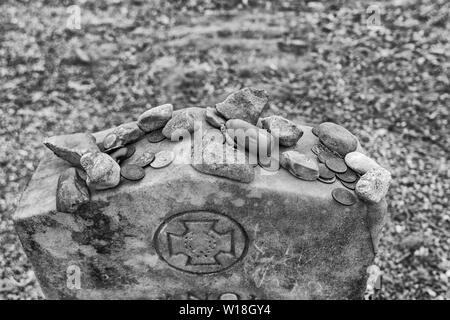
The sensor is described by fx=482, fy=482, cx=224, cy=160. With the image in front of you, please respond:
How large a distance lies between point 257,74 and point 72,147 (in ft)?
9.59

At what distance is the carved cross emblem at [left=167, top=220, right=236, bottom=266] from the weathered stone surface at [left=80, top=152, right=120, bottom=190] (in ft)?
1.65

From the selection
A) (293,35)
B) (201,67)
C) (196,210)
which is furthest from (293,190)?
(293,35)

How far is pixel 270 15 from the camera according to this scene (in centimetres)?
600

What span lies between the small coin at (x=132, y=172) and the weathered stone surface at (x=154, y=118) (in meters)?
0.30

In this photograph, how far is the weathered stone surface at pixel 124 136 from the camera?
3.06 m

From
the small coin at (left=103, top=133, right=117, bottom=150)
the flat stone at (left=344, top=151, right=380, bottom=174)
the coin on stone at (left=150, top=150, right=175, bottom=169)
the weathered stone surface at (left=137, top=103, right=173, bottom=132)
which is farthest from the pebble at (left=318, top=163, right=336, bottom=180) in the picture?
the small coin at (left=103, top=133, right=117, bottom=150)

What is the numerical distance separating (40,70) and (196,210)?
3.35 metres

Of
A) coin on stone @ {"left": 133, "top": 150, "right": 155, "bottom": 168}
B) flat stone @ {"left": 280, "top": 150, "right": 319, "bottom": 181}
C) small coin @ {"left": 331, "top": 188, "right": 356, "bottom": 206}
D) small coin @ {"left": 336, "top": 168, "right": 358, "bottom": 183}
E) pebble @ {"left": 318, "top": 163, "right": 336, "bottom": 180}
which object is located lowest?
small coin @ {"left": 331, "top": 188, "right": 356, "bottom": 206}

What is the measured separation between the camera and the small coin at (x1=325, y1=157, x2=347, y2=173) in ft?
9.86

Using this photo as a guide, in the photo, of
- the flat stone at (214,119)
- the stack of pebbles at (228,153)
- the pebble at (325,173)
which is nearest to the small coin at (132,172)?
the stack of pebbles at (228,153)

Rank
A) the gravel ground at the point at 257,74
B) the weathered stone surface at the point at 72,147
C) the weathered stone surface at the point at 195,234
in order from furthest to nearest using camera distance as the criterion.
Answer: the gravel ground at the point at 257,74 < the weathered stone surface at the point at 72,147 < the weathered stone surface at the point at 195,234

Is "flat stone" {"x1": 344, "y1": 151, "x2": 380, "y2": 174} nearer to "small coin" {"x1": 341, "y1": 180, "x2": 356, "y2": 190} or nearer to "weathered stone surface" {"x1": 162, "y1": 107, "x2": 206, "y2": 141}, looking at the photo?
"small coin" {"x1": 341, "y1": 180, "x2": 356, "y2": 190}

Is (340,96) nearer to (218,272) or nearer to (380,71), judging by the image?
(380,71)

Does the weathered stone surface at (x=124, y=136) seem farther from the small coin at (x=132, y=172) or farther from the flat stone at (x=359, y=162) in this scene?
the flat stone at (x=359, y=162)
